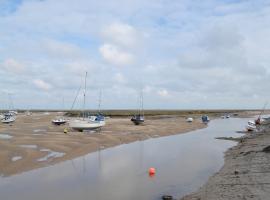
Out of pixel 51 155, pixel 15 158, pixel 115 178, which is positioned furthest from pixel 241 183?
pixel 51 155

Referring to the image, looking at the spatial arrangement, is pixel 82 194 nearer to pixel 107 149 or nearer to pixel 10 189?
pixel 10 189

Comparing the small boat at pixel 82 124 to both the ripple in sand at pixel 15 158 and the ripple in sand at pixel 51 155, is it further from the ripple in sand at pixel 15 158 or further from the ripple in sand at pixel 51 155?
the ripple in sand at pixel 15 158

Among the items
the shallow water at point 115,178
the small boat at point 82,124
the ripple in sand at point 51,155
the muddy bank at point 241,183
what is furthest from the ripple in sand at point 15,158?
the small boat at point 82,124

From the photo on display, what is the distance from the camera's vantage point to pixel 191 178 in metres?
22.3

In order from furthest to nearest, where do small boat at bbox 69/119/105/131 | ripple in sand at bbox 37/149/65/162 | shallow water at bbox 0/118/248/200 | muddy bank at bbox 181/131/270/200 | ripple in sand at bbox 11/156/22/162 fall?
small boat at bbox 69/119/105/131 → ripple in sand at bbox 37/149/65/162 → ripple in sand at bbox 11/156/22/162 → shallow water at bbox 0/118/248/200 → muddy bank at bbox 181/131/270/200

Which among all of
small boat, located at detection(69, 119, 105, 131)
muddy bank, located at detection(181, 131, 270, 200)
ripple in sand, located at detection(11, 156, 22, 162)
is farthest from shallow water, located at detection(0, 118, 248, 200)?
small boat, located at detection(69, 119, 105, 131)

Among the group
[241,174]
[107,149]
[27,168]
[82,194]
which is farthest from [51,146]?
[241,174]

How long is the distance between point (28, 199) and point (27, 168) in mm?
7379

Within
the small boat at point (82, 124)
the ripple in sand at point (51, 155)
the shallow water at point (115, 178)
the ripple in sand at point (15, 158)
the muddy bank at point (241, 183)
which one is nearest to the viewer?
the muddy bank at point (241, 183)

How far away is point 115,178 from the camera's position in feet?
73.5

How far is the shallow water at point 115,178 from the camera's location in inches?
724

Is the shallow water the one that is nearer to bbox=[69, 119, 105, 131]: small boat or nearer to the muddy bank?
the muddy bank

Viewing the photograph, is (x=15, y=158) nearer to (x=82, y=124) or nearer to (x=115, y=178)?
(x=115, y=178)

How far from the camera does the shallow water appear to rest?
18.4 m
